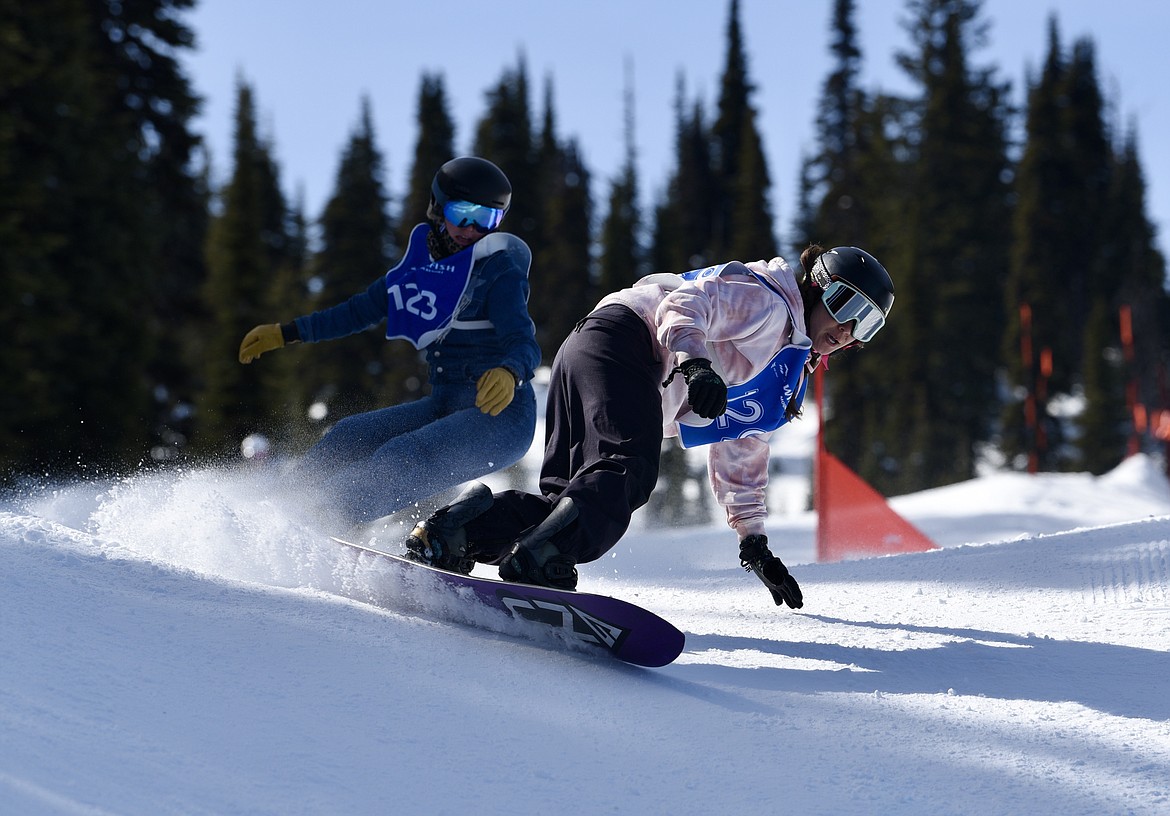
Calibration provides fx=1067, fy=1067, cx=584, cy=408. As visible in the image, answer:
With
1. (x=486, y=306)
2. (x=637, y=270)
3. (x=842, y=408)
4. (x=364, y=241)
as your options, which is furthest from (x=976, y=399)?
(x=486, y=306)

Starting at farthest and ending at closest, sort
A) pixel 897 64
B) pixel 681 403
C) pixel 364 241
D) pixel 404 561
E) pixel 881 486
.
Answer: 1. pixel 897 64
2. pixel 364 241
3. pixel 881 486
4. pixel 681 403
5. pixel 404 561

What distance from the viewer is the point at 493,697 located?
2.72 m

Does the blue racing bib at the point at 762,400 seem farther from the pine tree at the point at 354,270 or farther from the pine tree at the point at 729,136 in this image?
the pine tree at the point at 729,136

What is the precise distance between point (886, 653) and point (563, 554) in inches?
48.1

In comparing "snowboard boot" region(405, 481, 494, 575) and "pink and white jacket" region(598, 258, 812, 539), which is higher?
"pink and white jacket" region(598, 258, 812, 539)

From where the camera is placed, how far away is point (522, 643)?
3.30m

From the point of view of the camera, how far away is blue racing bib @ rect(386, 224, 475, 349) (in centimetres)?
450

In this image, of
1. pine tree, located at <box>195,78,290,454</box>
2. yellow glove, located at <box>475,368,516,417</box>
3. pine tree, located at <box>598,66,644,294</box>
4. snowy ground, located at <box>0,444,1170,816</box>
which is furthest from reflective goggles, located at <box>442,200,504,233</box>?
pine tree, located at <box>598,66,644,294</box>

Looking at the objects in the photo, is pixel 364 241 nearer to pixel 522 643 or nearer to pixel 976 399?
pixel 976 399

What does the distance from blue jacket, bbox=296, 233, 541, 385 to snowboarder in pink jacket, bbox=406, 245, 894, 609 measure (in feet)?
1.45

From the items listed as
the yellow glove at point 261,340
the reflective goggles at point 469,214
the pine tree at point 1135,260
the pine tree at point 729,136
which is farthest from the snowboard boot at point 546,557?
the pine tree at point 729,136

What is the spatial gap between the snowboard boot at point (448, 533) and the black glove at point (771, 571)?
1020 millimetres

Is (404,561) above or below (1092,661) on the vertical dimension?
above

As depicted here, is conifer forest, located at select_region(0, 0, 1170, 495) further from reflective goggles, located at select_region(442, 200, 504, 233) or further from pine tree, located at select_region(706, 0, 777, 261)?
reflective goggles, located at select_region(442, 200, 504, 233)
